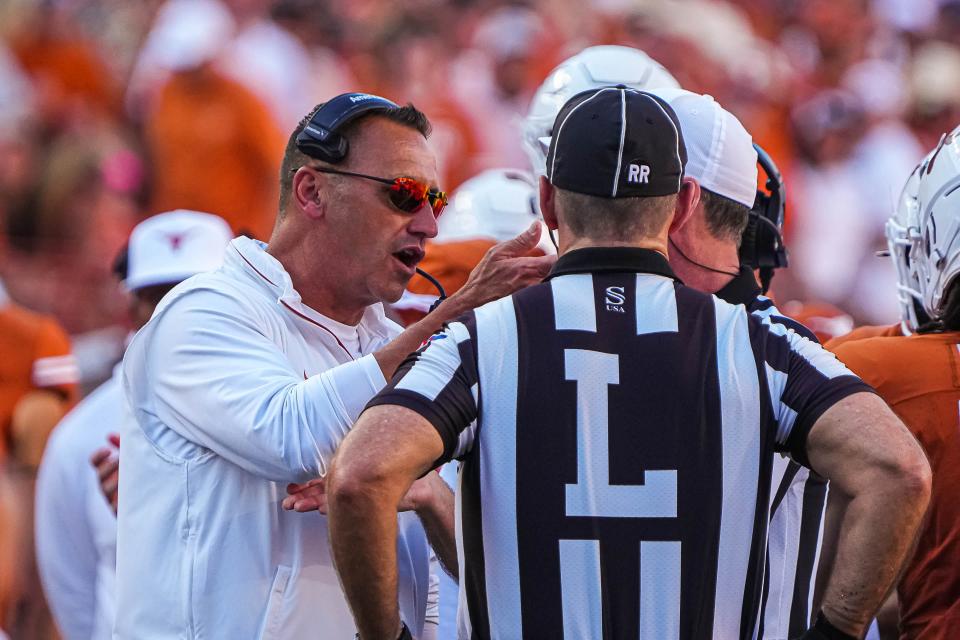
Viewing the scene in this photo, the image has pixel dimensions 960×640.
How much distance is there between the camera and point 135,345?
128 inches

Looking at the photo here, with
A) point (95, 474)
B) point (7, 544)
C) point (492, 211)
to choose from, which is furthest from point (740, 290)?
point (7, 544)

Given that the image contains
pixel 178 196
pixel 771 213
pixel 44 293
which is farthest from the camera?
pixel 178 196

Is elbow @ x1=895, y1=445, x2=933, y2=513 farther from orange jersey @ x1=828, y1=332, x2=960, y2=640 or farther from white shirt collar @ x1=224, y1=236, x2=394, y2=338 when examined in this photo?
white shirt collar @ x1=224, y1=236, x2=394, y2=338

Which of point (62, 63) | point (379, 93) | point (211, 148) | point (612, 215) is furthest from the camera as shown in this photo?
point (379, 93)

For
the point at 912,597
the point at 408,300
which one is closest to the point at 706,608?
the point at 912,597

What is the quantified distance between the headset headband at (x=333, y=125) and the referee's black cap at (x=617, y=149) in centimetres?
78

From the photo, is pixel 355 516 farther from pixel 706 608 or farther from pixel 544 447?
pixel 706 608

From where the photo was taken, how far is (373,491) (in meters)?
2.44

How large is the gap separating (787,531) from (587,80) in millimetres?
2112

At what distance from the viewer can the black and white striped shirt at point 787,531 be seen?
2.88 m

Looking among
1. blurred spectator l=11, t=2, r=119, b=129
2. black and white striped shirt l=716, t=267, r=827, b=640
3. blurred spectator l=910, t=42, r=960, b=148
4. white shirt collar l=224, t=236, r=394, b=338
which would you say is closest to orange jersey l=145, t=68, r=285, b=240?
blurred spectator l=11, t=2, r=119, b=129

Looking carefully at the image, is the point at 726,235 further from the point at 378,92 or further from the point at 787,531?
the point at 378,92

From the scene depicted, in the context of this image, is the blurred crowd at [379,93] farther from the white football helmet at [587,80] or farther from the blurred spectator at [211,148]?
the white football helmet at [587,80]

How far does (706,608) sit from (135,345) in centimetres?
145
